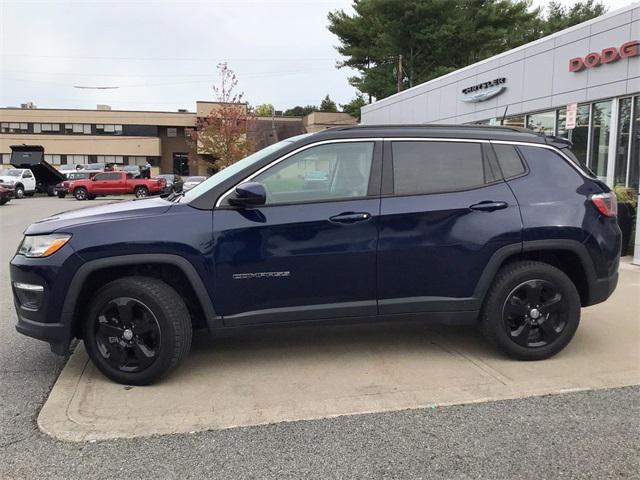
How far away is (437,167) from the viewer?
4.18 meters

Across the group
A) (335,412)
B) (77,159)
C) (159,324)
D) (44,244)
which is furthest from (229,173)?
(77,159)

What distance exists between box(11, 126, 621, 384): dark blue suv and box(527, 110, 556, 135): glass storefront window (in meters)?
12.9

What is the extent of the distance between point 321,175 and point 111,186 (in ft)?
97.3

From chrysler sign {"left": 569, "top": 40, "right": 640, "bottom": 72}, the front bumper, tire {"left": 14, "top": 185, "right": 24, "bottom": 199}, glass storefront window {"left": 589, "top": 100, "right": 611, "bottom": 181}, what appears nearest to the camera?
the front bumper

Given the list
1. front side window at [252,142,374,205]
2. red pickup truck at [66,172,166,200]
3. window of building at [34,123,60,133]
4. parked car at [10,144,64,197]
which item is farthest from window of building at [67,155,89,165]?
front side window at [252,142,374,205]

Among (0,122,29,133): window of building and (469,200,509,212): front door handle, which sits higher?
(0,122,29,133): window of building

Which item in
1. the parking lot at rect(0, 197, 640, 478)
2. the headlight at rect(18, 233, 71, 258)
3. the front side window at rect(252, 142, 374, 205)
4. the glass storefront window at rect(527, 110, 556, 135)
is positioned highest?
the glass storefront window at rect(527, 110, 556, 135)

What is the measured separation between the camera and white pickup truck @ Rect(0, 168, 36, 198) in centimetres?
2981

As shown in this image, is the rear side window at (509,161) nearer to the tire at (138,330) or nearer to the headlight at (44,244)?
the tire at (138,330)

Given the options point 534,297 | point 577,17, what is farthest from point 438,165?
point 577,17

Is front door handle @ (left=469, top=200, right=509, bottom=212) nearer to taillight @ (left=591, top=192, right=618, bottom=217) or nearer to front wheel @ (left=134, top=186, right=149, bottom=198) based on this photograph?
taillight @ (left=591, top=192, right=618, bottom=217)

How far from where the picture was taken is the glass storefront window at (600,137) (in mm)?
13616

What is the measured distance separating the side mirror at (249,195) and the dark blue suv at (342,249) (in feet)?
0.04

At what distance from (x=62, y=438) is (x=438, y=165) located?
10.3ft
